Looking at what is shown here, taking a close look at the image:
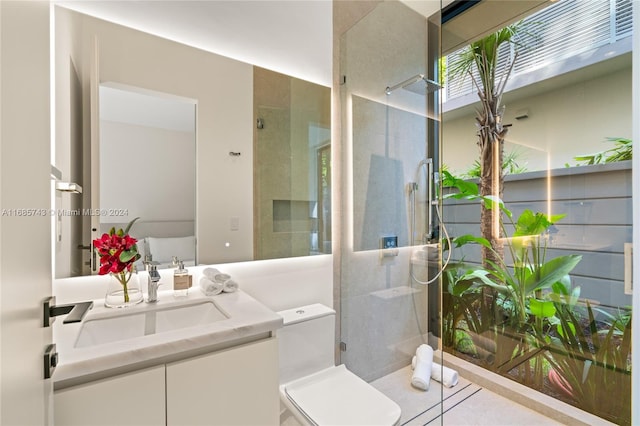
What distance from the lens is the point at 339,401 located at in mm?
1375

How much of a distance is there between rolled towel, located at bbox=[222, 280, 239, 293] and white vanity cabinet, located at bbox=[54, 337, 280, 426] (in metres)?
0.39

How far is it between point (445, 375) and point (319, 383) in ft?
3.43

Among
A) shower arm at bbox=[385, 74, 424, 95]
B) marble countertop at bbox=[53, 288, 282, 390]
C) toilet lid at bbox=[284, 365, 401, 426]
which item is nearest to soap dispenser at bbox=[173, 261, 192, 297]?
marble countertop at bbox=[53, 288, 282, 390]

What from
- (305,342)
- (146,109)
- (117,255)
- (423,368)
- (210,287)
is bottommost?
(423,368)

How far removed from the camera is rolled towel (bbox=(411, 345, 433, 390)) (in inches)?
74.8

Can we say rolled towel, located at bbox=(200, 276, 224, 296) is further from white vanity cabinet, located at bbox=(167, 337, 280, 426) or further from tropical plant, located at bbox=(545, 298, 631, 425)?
tropical plant, located at bbox=(545, 298, 631, 425)

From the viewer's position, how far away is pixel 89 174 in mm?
1264

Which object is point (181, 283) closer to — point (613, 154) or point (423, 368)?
point (423, 368)

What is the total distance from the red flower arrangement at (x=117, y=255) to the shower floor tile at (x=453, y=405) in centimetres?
157

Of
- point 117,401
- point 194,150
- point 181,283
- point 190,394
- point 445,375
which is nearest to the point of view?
point 117,401

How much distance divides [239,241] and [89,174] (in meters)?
0.71

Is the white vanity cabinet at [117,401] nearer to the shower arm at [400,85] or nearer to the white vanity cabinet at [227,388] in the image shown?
the white vanity cabinet at [227,388]

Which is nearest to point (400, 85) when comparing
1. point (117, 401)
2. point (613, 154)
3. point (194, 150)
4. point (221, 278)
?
point (613, 154)

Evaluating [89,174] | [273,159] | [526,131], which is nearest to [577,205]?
[526,131]
